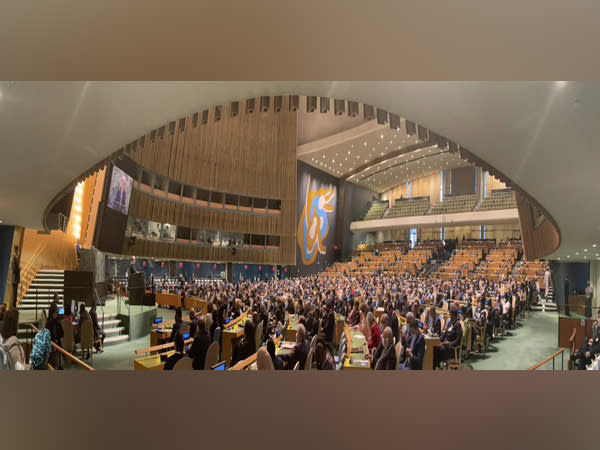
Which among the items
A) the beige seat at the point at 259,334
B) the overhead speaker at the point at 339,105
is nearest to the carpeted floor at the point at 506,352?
the beige seat at the point at 259,334

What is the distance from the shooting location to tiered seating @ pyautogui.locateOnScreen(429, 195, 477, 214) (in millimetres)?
17938

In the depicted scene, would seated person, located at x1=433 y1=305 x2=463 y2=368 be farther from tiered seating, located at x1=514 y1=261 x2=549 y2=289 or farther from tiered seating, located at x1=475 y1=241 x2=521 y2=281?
tiered seating, located at x1=475 y1=241 x2=521 y2=281

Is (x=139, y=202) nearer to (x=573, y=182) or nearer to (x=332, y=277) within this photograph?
(x=332, y=277)

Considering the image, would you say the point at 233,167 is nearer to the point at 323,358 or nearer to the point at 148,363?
the point at 148,363

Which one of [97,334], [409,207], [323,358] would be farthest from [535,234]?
[409,207]

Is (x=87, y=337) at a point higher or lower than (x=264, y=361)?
higher

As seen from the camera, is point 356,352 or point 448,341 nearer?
point 356,352

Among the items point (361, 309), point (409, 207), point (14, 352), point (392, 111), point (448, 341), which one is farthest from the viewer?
point (409, 207)

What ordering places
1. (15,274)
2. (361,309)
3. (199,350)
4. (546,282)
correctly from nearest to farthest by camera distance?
(199,350) < (15,274) < (361,309) < (546,282)

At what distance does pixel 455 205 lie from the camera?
18969 mm

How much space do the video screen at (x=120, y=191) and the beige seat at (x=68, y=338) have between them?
18.4 feet

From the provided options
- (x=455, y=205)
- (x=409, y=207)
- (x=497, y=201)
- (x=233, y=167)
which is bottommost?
(x=233, y=167)

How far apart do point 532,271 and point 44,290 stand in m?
10.6
